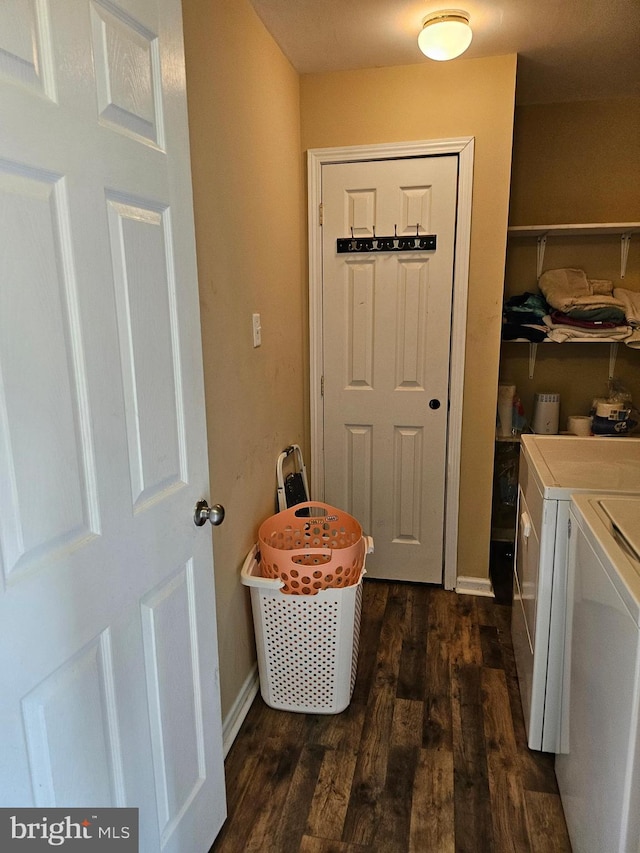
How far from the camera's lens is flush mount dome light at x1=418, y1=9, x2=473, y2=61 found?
198cm

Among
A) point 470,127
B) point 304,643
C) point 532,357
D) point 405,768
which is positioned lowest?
point 405,768

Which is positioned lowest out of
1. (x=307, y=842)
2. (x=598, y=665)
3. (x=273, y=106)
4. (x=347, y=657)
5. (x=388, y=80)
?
(x=307, y=842)

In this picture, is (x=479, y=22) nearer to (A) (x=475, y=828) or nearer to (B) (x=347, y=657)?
(B) (x=347, y=657)

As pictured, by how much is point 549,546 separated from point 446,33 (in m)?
1.77

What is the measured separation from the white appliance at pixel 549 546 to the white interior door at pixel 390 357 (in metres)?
0.75

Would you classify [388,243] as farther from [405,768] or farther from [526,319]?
[405,768]

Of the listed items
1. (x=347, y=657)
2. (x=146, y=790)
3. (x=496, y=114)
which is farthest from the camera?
(x=496, y=114)

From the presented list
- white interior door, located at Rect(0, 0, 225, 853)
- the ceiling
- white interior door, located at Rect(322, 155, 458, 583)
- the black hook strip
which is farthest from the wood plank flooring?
the ceiling

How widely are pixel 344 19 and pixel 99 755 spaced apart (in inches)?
92.5

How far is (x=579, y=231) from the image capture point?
2.90 m

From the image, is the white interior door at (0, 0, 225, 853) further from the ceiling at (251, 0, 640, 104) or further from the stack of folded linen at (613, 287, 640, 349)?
the stack of folded linen at (613, 287, 640, 349)

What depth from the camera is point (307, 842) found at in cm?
154

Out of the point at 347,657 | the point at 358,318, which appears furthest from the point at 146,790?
the point at 358,318

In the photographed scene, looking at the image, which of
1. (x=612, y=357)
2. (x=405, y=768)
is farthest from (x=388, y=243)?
(x=405, y=768)
